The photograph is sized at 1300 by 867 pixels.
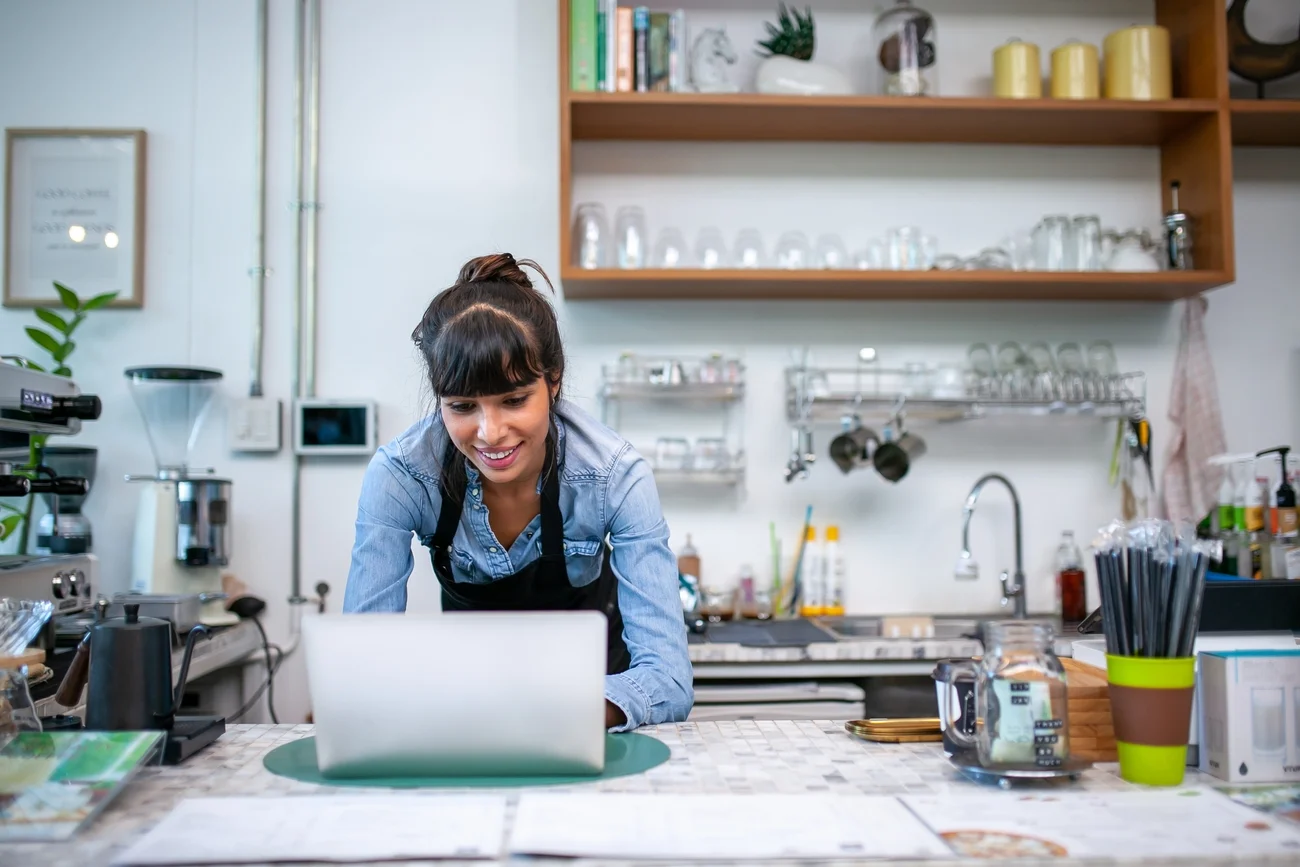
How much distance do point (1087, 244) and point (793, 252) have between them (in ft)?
2.52

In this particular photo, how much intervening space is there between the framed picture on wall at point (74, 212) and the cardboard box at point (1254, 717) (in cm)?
269

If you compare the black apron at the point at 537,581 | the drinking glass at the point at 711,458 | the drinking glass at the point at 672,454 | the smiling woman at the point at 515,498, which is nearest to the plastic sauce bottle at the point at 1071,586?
the drinking glass at the point at 711,458

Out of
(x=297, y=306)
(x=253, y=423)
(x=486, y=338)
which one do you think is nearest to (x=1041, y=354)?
(x=486, y=338)

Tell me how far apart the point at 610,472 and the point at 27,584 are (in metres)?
1.03

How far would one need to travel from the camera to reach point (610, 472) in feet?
5.26

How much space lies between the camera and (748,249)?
8.91 ft

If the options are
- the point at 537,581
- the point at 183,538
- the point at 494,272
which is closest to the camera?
the point at 494,272

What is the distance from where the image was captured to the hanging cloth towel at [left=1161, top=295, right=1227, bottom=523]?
2.81 meters

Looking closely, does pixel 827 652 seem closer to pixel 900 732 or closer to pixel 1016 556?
pixel 1016 556

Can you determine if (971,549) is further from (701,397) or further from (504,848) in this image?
(504,848)

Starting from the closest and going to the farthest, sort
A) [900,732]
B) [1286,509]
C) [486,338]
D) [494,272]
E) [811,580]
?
[900,732], [486,338], [494,272], [1286,509], [811,580]

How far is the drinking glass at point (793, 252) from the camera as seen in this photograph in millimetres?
2700

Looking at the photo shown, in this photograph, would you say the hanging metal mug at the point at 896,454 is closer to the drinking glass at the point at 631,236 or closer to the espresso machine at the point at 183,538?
the drinking glass at the point at 631,236

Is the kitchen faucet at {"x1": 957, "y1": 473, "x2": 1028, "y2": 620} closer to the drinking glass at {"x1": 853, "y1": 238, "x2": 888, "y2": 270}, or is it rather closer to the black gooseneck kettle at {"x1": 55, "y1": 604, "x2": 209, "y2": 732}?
the drinking glass at {"x1": 853, "y1": 238, "x2": 888, "y2": 270}
